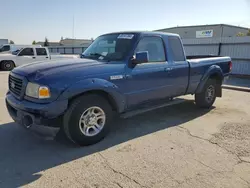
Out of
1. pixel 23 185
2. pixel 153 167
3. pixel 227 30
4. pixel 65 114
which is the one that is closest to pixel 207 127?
pixel 153 167

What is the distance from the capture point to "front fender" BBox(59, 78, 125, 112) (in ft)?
11.7

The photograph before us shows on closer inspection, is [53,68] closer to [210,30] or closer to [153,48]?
[153,48]

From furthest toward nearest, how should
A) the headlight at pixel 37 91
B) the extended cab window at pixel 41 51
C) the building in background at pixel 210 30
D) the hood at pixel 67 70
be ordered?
1. the building in background at pixel 210 30
2. the extended cab window at pixel 41 51
3. the hood at pixel 67 70
4. the headlight at pixel 37 91

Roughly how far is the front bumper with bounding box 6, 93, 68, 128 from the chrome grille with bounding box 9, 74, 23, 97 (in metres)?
0.24

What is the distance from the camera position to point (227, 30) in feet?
131

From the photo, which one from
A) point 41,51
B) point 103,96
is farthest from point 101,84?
point 41,51

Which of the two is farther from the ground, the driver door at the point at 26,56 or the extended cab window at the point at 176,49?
the extended cab window at the point at 176,49

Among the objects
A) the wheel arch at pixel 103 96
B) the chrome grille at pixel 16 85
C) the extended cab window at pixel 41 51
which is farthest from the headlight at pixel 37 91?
the extended cab window at pixel 41 51

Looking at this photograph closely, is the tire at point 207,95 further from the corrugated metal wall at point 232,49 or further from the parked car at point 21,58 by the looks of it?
the parked car at point 21,58

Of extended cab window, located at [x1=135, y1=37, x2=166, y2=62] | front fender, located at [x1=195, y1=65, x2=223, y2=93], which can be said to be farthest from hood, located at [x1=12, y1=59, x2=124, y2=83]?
front fender, located at [x1=195, y1=65, x2=223, y2=93]

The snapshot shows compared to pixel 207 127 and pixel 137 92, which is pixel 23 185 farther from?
pixel 207 127

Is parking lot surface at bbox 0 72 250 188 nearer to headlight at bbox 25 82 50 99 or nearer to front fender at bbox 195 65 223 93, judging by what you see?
headlight at bbox 25 82 50 99

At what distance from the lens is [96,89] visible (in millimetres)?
3855

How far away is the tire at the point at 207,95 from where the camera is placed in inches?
246
